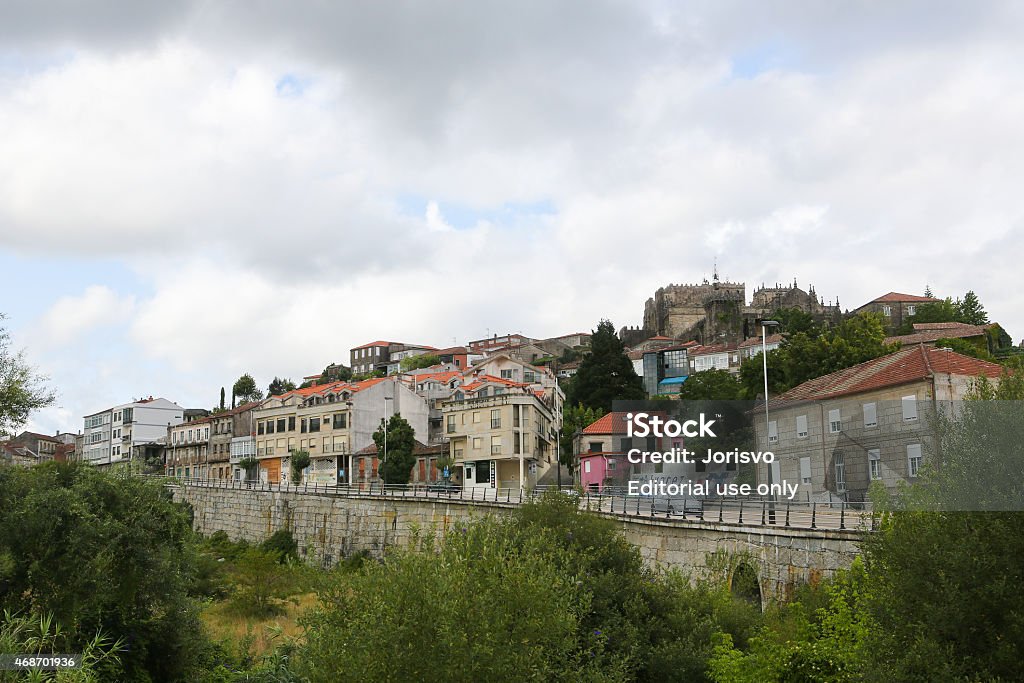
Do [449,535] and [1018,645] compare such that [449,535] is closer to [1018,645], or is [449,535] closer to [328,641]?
[328,641]

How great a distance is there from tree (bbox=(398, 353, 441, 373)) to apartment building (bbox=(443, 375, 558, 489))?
75943 mm

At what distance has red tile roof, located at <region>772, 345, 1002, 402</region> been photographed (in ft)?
123

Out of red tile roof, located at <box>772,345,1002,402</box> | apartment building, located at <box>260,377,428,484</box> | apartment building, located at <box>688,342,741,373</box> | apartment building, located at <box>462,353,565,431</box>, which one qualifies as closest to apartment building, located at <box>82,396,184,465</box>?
apartment building, located at <box>260,377,428,484</box>

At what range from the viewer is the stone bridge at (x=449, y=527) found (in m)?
30.1

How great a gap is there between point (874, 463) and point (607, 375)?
52960 millimetres

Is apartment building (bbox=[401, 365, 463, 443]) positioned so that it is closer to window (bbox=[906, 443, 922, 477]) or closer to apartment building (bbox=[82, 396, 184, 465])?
apartment building (bbox=[82, 396, 184, 465])

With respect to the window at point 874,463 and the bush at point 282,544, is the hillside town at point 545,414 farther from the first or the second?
the bush at point 282,544

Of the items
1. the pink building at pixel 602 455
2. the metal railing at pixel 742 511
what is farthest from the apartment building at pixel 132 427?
the metal railing at pixel 742 511

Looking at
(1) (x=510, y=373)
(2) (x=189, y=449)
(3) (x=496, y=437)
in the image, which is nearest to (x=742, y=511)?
(3) (x=496, y=437)

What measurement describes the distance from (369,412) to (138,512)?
56.1 meters

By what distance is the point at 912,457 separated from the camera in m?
33.8

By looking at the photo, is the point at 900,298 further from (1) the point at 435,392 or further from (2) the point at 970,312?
(1) the point at 435,392

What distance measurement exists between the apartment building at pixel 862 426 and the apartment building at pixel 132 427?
98042 millimetres

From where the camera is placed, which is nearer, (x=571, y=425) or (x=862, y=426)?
(x=862, y=426)
